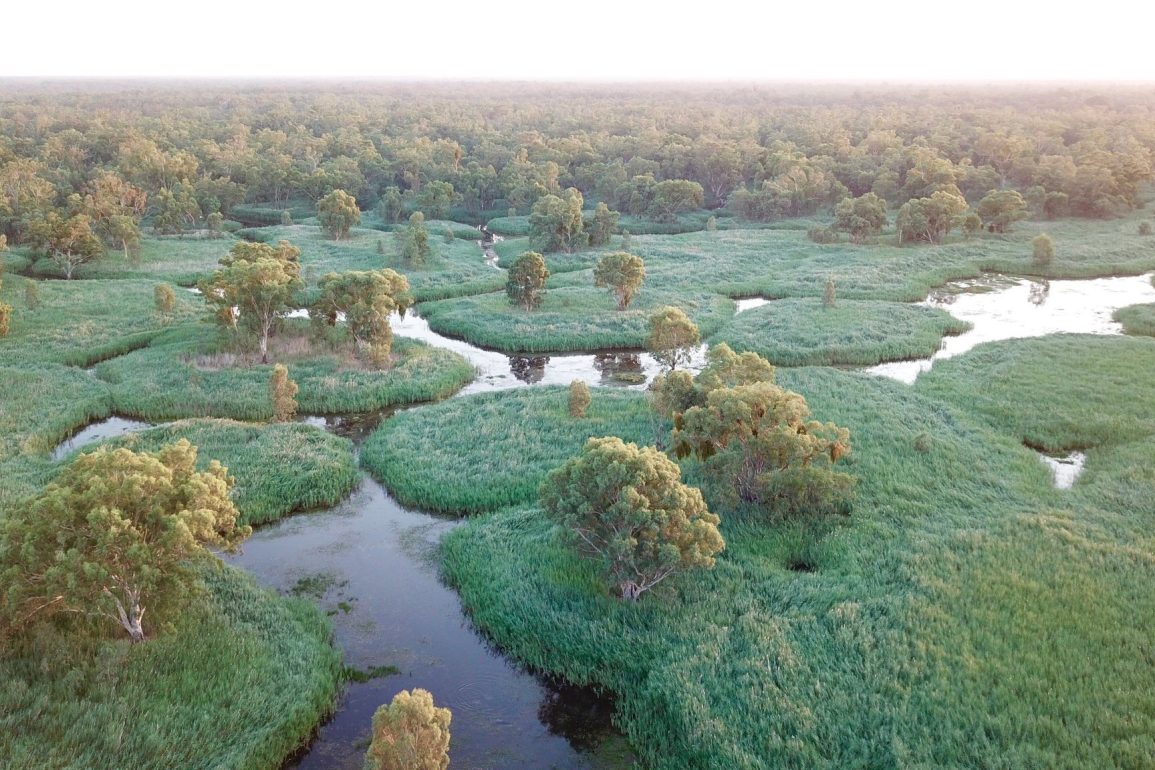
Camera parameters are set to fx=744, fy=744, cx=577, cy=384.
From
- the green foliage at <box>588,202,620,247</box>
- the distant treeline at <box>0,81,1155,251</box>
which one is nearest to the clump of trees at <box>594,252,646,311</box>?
the green foliage at <box>588,202,620,247</box>

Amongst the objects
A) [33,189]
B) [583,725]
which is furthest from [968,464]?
[33,189]

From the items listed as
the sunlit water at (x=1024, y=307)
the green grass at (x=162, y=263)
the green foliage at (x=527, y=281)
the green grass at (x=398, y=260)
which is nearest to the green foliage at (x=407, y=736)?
the sunlit water at (x=1024, y=307)

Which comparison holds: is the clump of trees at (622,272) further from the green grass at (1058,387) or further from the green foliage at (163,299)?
the green foliage at (163,299)

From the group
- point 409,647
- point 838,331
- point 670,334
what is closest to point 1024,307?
point 838,331

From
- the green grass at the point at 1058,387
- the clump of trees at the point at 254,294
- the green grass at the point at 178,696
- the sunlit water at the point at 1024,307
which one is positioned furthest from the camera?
the sunlit water at the point at 1024,307

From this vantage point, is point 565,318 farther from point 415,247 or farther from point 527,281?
point 415,247
